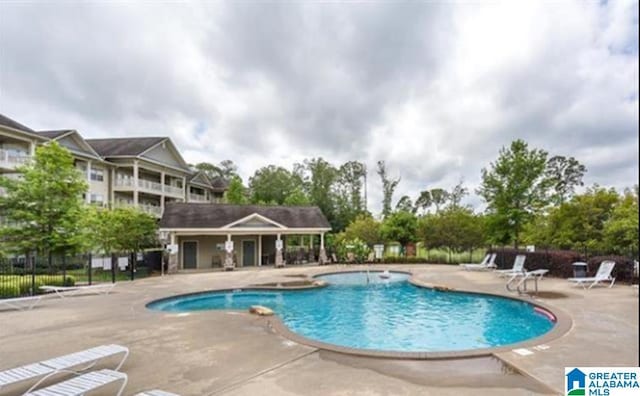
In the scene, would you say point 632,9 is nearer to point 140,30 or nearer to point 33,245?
point 140,30

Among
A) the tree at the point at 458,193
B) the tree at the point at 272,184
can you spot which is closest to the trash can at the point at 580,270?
the tree at the point at 272,184

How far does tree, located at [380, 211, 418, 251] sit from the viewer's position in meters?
27.9

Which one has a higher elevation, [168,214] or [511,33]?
[511,33]

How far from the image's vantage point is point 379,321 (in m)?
10.5

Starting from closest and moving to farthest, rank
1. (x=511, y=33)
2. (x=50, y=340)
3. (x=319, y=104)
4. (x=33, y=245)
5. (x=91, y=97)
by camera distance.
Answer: (x=50, y=340)
(x=511, y=33)
(x=91, y=97)
(x=33, y=245)
(x=319, y=104)

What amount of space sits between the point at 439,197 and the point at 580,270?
46.4m

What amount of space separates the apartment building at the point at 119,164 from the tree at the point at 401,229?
2081 cm

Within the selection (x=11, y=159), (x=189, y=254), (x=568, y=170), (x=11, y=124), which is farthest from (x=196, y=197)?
(x=568, y=170)

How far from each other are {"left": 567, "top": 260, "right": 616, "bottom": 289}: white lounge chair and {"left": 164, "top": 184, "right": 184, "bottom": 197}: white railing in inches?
1278

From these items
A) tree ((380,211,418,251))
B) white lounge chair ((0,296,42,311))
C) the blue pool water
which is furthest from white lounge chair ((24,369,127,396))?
tree ((380,211,418,251))

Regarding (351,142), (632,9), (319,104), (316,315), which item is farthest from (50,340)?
(351,142)

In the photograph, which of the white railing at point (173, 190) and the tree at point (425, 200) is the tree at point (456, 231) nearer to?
the white railing at point (173, 190)

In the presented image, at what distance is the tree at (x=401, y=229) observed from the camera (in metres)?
27.9

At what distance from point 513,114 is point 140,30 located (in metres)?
12.8
